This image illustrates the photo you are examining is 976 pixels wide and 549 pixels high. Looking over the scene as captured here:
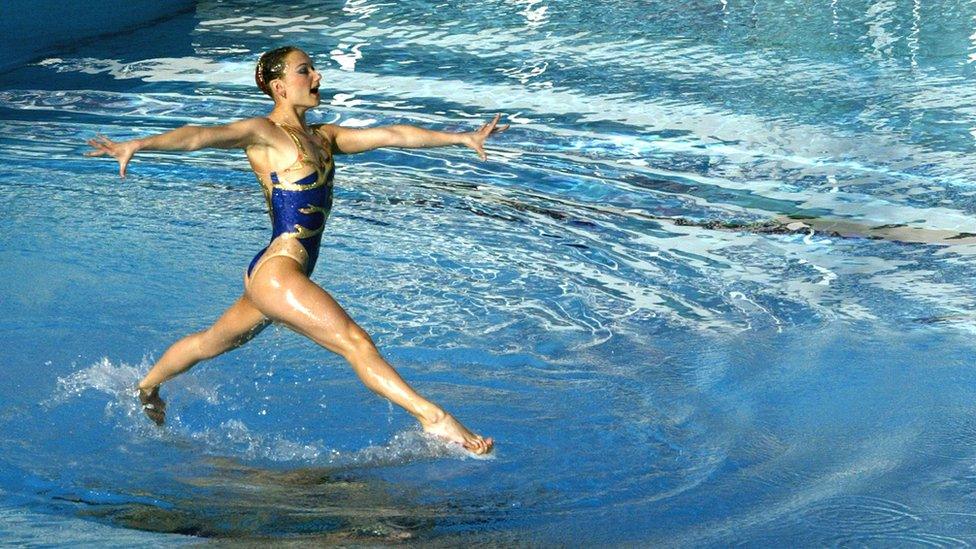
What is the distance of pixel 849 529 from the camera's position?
12.7ft

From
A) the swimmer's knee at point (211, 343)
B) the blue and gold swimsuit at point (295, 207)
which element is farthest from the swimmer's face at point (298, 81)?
the swimmer's knee at point (211, 343)

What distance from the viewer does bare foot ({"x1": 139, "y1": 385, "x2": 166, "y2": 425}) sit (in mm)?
5133

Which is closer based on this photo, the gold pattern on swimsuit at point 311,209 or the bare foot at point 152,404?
the gold pattern on swimsuit at point 311,209

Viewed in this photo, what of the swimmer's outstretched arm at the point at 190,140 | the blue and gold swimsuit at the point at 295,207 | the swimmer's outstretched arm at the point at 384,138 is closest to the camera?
the swimmer's outstretched arm at the point at 190,140

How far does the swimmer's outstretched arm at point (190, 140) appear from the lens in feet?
13.4

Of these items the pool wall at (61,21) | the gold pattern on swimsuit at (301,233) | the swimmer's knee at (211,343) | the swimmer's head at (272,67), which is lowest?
the swimmer's knee at (211,343)

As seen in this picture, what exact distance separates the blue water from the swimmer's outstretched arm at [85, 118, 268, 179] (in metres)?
1.13

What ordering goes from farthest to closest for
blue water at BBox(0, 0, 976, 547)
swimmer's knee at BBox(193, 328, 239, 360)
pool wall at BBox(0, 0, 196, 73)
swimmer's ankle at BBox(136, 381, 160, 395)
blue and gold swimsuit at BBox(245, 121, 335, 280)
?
pool wall at BBox(0, 0, 196, 73) → swimmer's ankle at BBox(136, 381, 160, 395) → swimmer's knee at BBox(193, 328, 239, 360) → blue and gold swimsuit at BBox(245, 121, 335, 280) → blue water at BBox(0, 0, 976, 547)

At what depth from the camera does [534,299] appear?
6.38 m

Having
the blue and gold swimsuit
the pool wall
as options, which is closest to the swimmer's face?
the blue and gold swimsuit

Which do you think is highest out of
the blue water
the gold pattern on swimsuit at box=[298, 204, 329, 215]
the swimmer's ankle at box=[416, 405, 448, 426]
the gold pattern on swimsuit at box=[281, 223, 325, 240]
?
the gold pattern on swimsuit at box=[298, 204, 329, 215]

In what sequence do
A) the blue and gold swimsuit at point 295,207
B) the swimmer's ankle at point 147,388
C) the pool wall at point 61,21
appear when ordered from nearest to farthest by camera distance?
1. the blue and gold swimsuit at point 295,207
2. the swimmer's ankle at point 147,388
3. the pool wall at point 61,21

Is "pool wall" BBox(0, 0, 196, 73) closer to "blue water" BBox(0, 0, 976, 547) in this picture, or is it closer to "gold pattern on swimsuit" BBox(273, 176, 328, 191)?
"blue water" BBox(0, 0, 976, 547)

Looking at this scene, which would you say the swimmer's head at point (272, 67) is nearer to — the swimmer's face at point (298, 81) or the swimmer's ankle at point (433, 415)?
the swimmer's face at point (298, 81)
